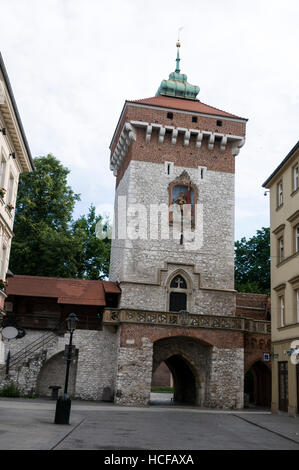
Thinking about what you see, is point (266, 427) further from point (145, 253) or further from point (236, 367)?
point (145, 253)

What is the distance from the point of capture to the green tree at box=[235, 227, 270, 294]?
143 ft

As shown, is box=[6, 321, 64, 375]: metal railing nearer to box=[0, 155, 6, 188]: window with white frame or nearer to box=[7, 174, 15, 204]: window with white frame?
box=[7, 174, 15, 204]: window with white frame

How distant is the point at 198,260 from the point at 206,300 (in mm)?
2358

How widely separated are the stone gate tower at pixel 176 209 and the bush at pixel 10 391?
712cm

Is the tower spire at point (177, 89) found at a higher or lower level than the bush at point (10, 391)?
higher

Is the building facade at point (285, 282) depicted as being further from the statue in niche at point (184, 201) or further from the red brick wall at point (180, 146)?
the red brick wall at point (180, 146)

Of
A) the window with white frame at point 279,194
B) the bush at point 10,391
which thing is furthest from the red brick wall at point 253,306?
the bush at point 10,391

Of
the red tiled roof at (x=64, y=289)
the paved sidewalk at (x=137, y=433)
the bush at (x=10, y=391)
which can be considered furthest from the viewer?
the red tiled roof at (x=64, y=289)

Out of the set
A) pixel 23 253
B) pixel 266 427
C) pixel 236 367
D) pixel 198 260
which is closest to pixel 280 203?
pixel 198 260

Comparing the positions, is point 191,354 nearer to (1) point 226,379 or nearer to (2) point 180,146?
(1) point 226,379

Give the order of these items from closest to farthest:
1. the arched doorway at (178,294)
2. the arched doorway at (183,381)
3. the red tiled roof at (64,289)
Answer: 1. the red tiled roof at (64,289)
2. the arched doorway at (178,294)
3. the arched doorway at (183,381)

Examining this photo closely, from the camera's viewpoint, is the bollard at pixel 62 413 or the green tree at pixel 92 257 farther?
the green tree at pixel 92 257

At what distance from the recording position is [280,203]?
25500 millimetres

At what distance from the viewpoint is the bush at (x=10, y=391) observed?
26.5 meters
